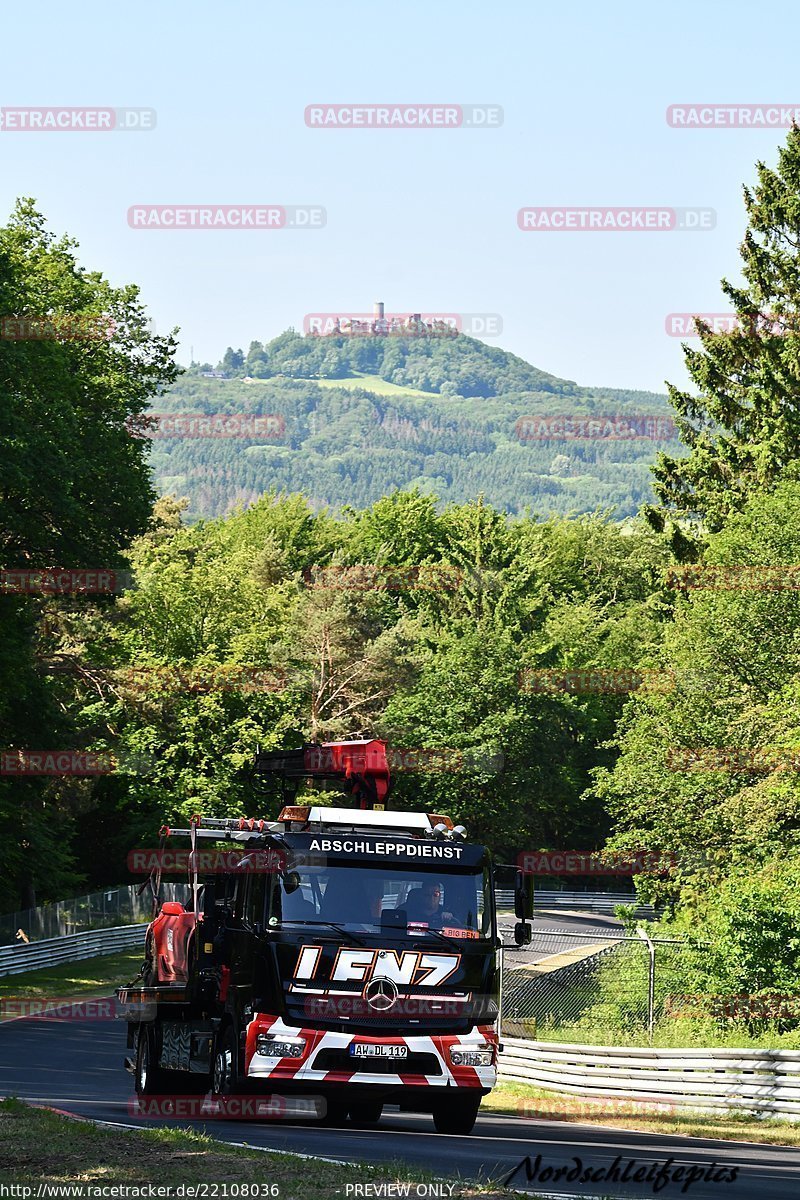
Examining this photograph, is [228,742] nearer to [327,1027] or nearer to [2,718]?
[2,718]

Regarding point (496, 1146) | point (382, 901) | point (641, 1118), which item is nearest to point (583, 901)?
point (641, 1118)

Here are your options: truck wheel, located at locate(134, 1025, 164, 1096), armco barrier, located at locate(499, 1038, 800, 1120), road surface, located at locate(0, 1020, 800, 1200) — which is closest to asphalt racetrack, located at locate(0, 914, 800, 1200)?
road surface, located at locate(0, 1020, 800, 1200)

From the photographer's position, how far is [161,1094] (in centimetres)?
1811

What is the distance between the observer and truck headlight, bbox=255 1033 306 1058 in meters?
14.5

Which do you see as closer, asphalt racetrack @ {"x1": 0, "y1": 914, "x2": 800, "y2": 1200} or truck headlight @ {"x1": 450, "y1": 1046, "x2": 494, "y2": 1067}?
asphalt racetrack @ {"x1": 0, "y1": 914, "x2": 800, "y2": 1200}

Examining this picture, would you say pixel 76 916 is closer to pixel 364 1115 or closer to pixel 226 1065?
pixel 364 1115

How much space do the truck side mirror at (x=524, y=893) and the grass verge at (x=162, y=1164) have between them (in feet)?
12.7

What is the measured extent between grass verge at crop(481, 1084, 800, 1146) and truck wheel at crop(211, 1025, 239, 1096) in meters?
4.89

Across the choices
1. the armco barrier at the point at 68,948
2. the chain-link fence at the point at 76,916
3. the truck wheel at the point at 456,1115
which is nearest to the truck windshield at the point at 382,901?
the truck wheel at the point at 456,1115

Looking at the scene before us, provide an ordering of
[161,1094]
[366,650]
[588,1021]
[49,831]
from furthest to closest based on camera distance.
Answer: [366,650] < [49,831] < [588,1021] < [161,1094]

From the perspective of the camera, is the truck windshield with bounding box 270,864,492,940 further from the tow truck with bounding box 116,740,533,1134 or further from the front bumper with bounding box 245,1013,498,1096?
the front bumper with bounding box 245,1013,498,1096

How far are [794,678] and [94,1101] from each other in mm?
27544

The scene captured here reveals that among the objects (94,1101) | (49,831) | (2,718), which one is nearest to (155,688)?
(49,831)

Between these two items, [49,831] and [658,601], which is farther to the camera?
[658,601]
